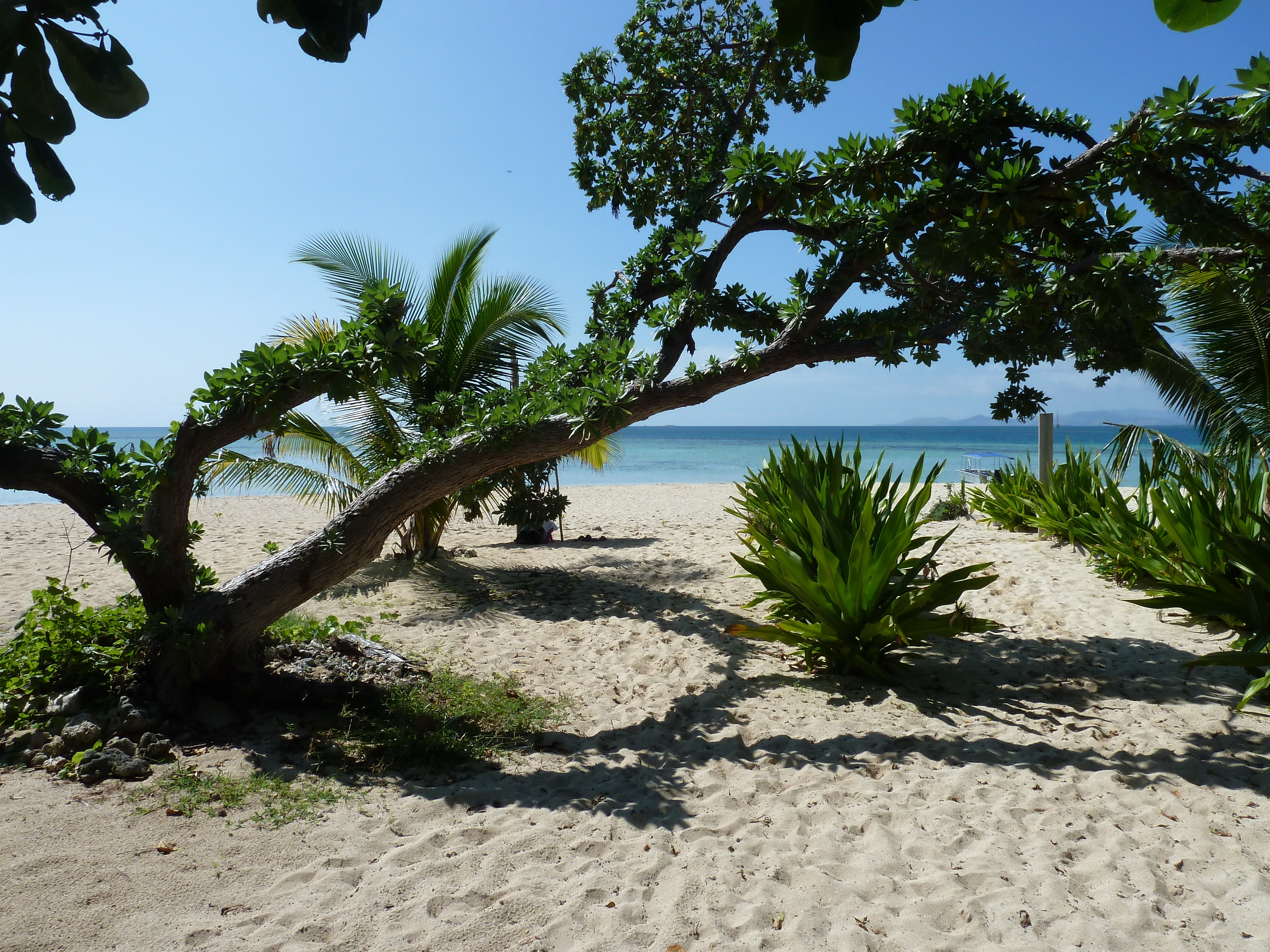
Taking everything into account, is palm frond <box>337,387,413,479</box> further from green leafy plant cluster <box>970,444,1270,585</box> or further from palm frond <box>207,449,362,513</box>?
green leafy plant cluster <box>970,444,1270,585</box>

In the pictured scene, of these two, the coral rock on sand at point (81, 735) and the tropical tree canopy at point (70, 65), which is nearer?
the tropical tree canopy at point (70, 65)

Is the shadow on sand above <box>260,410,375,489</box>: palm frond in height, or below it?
below

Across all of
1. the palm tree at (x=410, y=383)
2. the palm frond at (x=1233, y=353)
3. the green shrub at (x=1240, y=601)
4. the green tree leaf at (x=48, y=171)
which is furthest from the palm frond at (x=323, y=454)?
the palm frond at (x=1233, y=353)

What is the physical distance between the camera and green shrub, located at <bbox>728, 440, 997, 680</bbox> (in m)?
4.28

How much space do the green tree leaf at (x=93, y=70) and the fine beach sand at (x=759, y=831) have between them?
7.10 feet

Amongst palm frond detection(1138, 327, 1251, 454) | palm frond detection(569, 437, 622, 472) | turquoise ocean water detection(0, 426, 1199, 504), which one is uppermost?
palm frond detection(1138, 327, 1251, 454)

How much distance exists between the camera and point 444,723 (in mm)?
3699

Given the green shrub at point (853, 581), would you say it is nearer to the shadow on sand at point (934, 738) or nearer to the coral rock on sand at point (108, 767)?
the shadow on sand at point (934, 738)

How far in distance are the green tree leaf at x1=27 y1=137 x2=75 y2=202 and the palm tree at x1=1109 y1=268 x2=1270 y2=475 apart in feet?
23.1

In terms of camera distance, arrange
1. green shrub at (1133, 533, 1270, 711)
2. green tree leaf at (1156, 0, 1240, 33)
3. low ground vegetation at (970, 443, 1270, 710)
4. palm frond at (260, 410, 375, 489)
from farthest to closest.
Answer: palm frond at (260, 410, 375, 489), low ground vegetation at (970, 443, 1270, 710), green shrub at (1133, 533, 1270, 711), green tree leaf at (1156, 0, 1240, 33)

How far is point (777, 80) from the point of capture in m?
6.56

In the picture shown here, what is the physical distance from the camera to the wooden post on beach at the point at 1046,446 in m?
9.34

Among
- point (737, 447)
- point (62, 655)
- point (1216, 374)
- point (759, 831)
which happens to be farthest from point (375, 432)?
point (737, 447)

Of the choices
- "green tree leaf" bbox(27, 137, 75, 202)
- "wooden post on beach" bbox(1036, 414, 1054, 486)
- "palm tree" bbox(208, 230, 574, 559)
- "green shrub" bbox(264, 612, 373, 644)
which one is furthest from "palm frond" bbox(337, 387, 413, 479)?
"wooden post on beach" bbox(1036, 414, 1054, 486)
